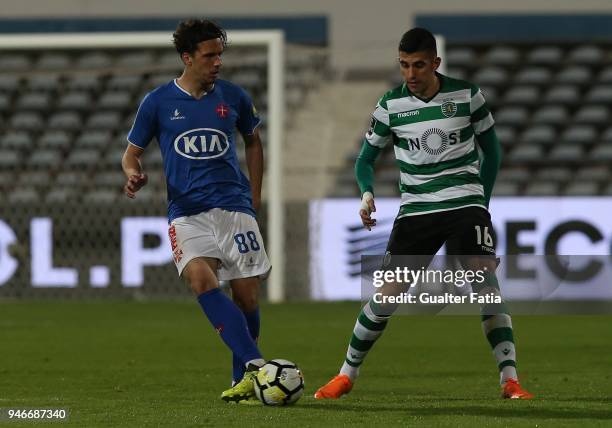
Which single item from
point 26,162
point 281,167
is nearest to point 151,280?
point 281,167

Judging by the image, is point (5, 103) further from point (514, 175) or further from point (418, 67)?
point (418, 67)

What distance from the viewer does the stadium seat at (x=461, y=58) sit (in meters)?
19.9

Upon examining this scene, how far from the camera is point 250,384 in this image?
5.64 metres

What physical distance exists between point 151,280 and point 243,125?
334 inches

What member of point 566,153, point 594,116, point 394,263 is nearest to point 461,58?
point 594,116

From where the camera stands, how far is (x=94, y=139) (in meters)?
16.9

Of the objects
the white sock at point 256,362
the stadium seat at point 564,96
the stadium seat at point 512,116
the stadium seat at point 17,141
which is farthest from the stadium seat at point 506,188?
the white sock at point 256,362

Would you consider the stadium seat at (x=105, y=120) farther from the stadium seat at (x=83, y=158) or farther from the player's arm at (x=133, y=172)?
the player's arm at (x=133, y=172)

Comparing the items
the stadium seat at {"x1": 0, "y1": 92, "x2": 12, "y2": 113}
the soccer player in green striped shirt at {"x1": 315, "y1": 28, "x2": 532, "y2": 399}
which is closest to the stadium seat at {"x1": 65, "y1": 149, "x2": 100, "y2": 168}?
the stadium seat at {"x1": 0, "y1": 92, "x2": 12, "y2": 113}

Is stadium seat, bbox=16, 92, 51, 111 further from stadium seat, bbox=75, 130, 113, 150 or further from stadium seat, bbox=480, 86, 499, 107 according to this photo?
stadium seat, bbox=480, 86, 499, 107

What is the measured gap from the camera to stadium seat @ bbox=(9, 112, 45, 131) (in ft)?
56.9

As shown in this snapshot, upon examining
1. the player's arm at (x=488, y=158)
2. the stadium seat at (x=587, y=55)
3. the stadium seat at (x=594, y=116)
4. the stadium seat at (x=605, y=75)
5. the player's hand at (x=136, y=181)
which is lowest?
the player's hand at (x=136, y=181)

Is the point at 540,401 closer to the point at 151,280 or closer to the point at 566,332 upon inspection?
the point at 566,332

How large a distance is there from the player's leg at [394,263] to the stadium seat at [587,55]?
47.4 feet
